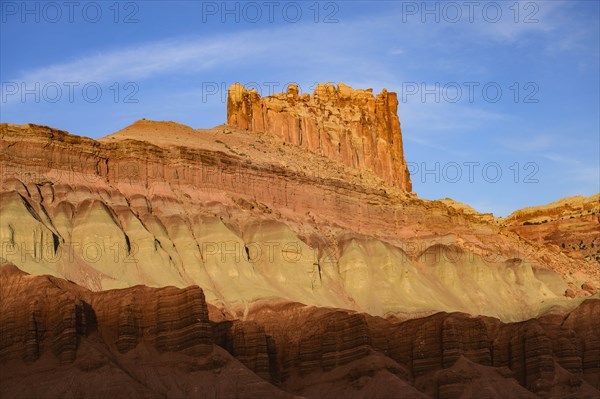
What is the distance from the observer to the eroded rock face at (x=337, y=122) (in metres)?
137

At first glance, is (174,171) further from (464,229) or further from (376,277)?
(464,229)

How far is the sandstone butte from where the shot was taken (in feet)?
257

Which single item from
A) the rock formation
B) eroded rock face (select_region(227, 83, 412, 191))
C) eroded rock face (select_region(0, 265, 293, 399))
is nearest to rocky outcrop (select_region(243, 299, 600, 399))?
the rock formation

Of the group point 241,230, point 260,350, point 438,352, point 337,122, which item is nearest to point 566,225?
point 337,122

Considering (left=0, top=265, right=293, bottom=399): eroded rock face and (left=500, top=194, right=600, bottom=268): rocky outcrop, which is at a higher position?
(left=500, top=194, right=600, bottom=268): rocky outcrop

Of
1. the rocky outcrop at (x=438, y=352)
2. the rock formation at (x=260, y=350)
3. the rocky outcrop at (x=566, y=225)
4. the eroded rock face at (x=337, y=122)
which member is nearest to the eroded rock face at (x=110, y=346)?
the rock formation at (x=260, y=350)

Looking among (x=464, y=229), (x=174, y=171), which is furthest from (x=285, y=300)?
(x=464, y=229)

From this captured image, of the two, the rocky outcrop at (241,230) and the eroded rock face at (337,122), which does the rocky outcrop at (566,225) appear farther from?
the rocky outcrop at (241,230)

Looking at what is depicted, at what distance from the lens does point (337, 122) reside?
14288cm

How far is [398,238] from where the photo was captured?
121625mm

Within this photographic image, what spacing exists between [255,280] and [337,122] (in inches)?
1777

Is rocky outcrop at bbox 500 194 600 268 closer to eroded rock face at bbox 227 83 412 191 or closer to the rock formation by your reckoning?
eroded rock face at bbox 227 83 412 191

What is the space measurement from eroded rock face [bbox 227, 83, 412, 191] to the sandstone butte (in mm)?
446

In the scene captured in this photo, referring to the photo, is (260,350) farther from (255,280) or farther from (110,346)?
(255,280)
